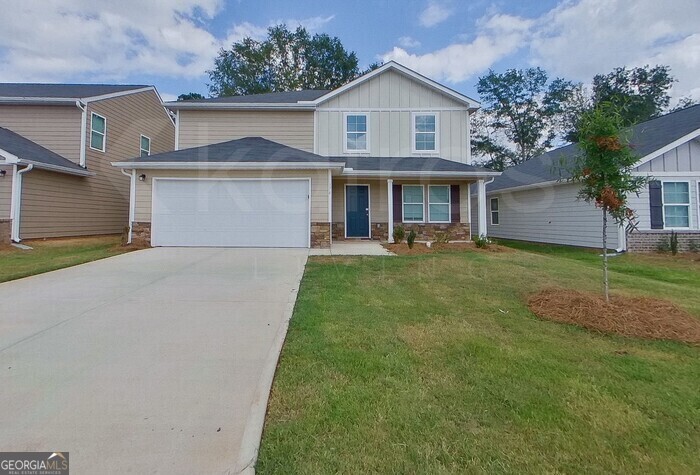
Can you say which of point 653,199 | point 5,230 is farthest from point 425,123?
point 5,230

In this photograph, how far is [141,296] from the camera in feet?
16.2

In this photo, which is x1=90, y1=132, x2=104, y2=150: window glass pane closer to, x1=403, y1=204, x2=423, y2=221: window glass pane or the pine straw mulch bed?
the pine straw mulch bed

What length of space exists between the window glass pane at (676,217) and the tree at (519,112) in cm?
1998

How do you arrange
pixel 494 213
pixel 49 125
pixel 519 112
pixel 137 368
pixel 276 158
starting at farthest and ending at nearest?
pixel 519 112, pixel 494 213, pixel 49 125, pixel 276 158, pixel 137 368

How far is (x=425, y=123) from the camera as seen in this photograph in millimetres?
13805

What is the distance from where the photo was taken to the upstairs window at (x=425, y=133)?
1378 cm

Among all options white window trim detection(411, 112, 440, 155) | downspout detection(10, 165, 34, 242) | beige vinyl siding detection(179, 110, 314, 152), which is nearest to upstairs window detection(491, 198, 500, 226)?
white window trim detection(411, 112, 440, 155)

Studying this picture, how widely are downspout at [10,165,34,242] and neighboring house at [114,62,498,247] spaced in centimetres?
386

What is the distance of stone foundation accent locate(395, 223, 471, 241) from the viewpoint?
508 inches

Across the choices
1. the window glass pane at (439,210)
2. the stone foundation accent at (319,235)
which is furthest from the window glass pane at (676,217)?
Result: the stone foundation accent at (319,235)

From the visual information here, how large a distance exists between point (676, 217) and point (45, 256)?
18.9 m

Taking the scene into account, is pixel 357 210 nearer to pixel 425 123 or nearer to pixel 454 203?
pixel 454 203

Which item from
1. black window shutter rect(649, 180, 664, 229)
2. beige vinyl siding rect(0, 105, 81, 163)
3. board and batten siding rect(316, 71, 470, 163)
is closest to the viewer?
black window shutter rect(649, 180, 664, 229)

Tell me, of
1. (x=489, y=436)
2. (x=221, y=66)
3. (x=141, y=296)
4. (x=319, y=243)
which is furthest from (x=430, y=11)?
(x=221, y=66)
